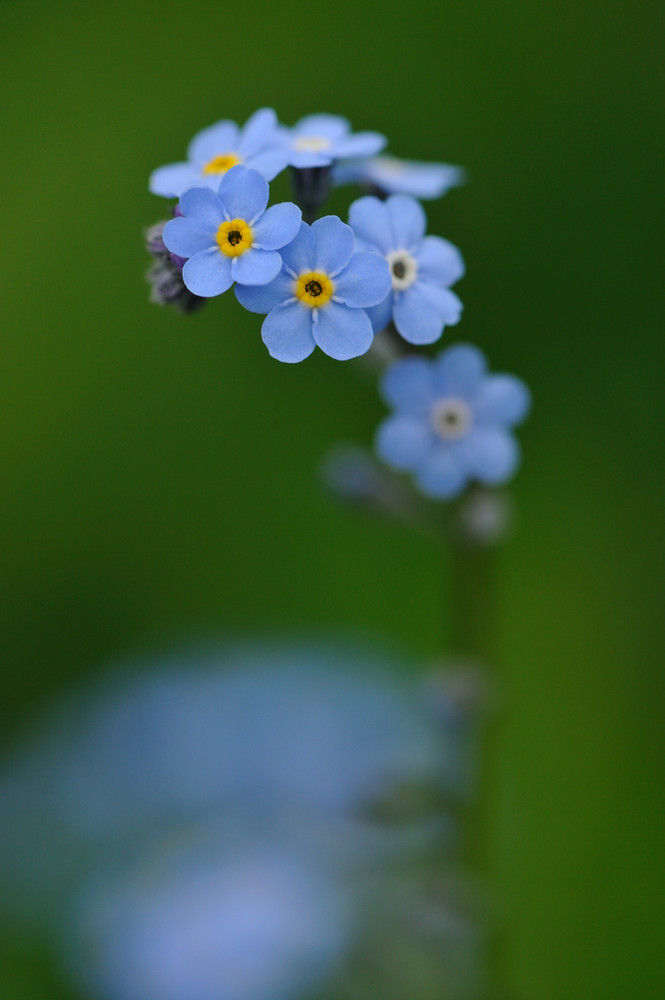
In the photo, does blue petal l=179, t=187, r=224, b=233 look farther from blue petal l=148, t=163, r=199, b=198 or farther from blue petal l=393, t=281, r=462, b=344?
blue petal l=393, t=281, r=462, b=344

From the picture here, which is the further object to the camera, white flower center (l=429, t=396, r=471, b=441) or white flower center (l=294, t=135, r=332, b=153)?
white flower center (l=429, t=396, r=471, b=441)

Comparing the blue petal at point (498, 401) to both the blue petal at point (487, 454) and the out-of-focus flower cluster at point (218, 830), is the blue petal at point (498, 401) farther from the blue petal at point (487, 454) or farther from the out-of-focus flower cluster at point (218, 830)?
the out-of-focus flower cluster at point (218, 830)

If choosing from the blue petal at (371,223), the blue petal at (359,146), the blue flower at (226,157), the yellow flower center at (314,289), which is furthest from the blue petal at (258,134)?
the yellow flower center at (314,289)

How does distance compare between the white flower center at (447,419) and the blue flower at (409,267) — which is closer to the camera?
the blue flower at (409,267)

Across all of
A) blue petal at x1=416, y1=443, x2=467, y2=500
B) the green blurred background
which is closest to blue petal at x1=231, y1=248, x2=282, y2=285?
blue petal at x1=416, y1=443, x2=467, y2=500

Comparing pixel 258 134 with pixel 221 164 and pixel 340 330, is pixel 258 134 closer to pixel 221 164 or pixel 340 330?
pixel 221 164

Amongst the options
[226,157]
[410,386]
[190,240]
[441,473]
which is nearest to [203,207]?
[190,240]
